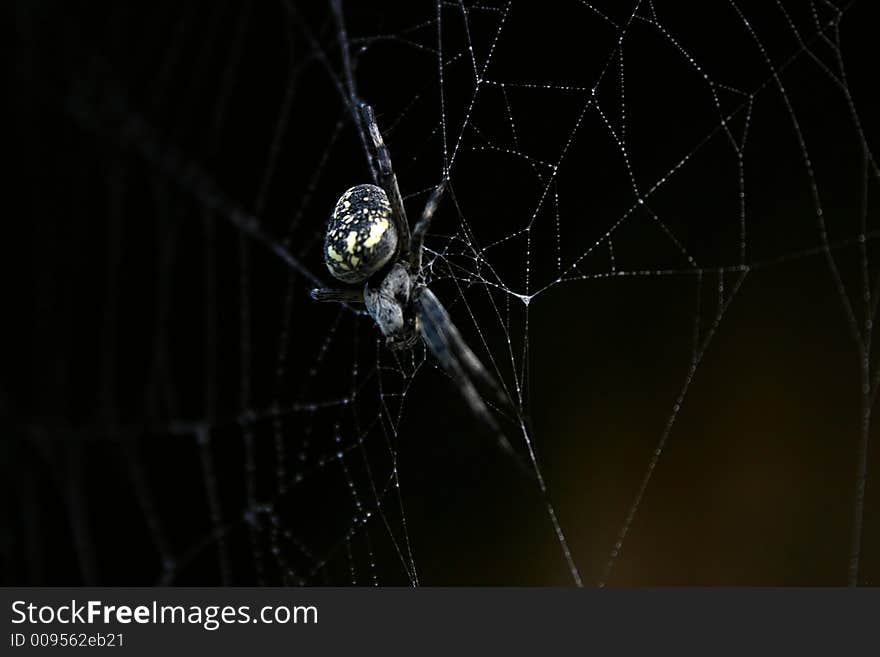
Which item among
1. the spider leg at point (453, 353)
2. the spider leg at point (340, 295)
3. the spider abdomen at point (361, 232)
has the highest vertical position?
the spider leg at point (340, 295)

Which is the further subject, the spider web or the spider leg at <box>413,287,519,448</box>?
the spider web

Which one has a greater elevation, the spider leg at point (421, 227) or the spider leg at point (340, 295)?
the spider leg at point (340, 295)

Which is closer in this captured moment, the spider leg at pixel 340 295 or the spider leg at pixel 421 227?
the spider leg at pixel 421 227

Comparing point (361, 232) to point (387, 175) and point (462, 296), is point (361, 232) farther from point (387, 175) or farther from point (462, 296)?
point (462, 296)

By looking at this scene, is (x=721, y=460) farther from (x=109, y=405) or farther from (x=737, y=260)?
(x=109, y=405)

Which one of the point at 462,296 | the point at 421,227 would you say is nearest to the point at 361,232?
the point at 421,227
